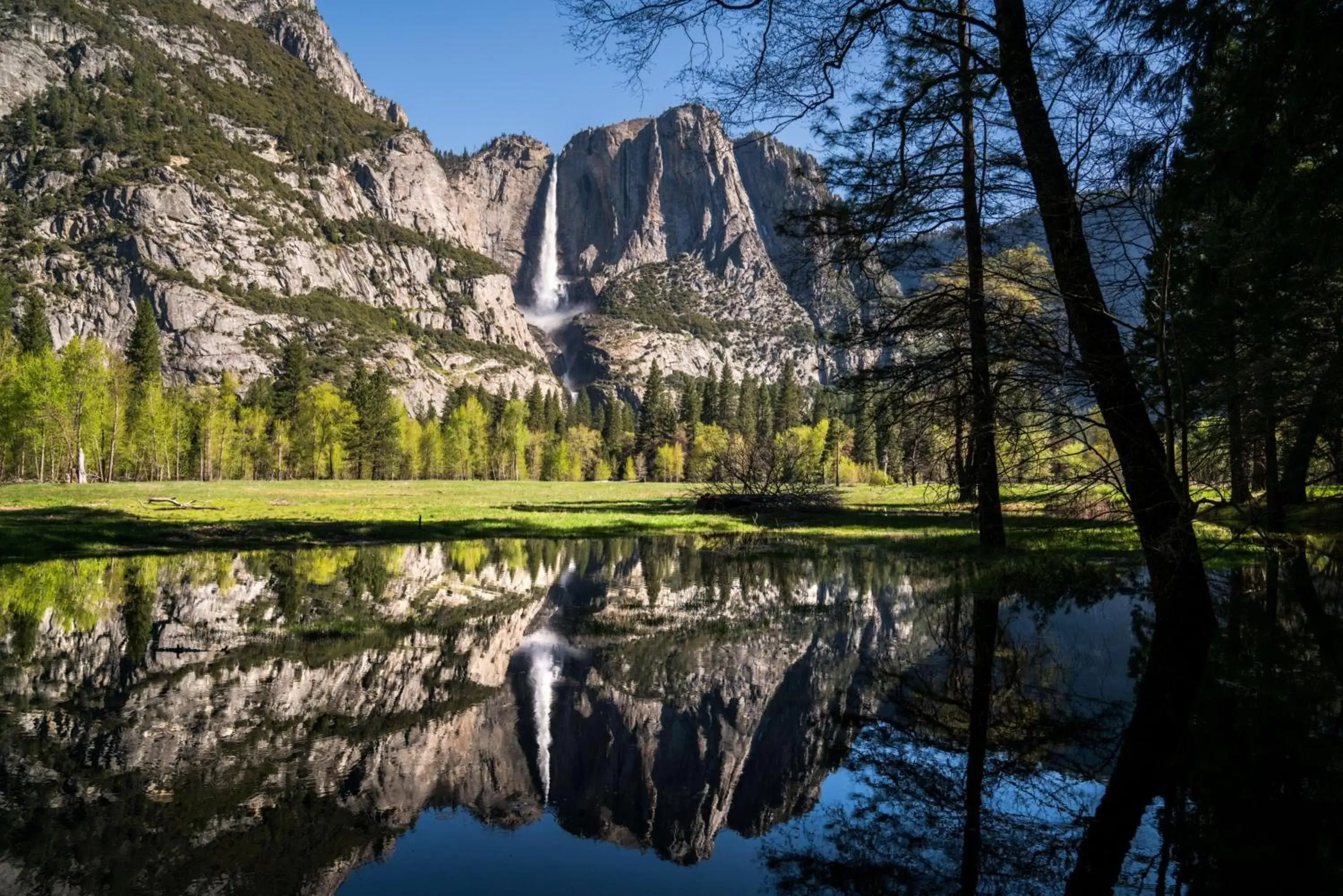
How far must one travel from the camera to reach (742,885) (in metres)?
3.38

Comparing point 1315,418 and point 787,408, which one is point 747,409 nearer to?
point 787,408

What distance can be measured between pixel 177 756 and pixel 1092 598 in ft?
36.6

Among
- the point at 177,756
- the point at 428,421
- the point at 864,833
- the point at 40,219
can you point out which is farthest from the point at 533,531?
the point at 40,219

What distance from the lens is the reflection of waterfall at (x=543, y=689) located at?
479 cm

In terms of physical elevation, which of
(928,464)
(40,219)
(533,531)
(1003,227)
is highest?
(40,219)

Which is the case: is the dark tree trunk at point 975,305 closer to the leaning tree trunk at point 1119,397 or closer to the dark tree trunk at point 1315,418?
the leaning tree trunk at point 1119,397

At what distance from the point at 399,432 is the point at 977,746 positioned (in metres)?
93.0

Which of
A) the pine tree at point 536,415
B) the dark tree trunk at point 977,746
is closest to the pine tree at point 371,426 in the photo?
the pine tree at point 536,415

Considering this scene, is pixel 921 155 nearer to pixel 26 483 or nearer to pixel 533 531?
pixel 533 531

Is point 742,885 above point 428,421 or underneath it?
underneath

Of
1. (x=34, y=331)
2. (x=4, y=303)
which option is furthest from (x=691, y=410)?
(x=4, y=303)

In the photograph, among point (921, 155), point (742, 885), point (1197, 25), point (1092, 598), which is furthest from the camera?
point (1092, 598)

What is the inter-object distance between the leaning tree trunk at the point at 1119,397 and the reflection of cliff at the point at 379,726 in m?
2.52

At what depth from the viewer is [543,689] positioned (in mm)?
6496
